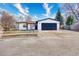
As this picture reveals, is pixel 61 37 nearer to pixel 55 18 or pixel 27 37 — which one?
pixel 55 18

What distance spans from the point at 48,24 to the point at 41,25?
0.33 feet

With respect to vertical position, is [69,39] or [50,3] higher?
[50,3]

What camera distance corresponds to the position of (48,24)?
2.54m

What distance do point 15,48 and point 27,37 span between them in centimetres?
23

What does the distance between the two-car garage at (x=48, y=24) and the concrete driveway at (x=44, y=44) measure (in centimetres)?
7

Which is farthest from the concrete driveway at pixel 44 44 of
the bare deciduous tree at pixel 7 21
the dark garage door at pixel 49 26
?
the bare deciduous tree at pixel 7 21

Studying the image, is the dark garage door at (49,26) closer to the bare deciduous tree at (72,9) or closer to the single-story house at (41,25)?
the single-story house at (41,25)

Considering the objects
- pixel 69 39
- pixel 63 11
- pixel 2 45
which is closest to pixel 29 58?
pixel 2 45

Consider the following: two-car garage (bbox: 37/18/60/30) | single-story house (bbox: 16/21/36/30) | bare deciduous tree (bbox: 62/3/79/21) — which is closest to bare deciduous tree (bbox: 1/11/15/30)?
single-story house (bbox: 16/21/36/30)

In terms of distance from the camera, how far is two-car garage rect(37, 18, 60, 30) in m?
2.52

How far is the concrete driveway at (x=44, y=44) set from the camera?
7.95ft

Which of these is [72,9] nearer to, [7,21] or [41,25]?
[41,25]

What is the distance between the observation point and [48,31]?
255 cm

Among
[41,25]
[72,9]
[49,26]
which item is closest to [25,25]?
[41,25]
